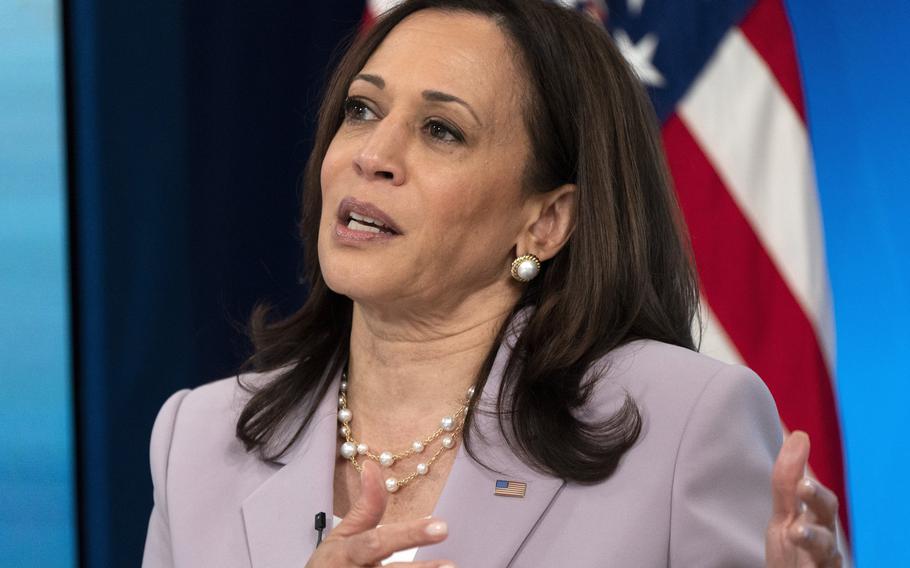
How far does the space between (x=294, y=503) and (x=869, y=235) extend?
1531mm

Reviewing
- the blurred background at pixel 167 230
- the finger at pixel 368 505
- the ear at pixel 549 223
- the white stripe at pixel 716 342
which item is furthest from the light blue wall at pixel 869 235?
the finger at pixel 368 505

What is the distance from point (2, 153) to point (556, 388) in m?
1.47

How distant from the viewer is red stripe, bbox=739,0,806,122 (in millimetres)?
2732

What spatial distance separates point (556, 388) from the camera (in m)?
1.86

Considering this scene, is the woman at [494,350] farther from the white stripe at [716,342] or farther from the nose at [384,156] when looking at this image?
the white stripe at [716,342]

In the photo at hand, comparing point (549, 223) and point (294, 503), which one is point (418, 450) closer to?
point (294, 503)

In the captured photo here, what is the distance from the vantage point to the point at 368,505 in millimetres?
1480

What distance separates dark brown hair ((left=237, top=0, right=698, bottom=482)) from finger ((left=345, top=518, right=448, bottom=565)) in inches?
16.0

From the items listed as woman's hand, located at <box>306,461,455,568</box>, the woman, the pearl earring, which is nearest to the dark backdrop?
the woman

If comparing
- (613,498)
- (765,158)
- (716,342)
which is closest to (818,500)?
(613,498)

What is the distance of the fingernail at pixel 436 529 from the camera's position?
138 centimetres

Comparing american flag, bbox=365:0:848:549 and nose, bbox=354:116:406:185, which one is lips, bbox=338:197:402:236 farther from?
american flag, bbox=365:0:848:549

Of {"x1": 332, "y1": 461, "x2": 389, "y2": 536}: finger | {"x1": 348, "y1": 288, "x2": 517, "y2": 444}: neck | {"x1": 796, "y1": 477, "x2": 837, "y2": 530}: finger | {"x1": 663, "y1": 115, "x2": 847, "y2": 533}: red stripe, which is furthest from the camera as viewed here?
{"x1": 663, "y1": 115, "x2": 847, "y2": 533}: red stripe

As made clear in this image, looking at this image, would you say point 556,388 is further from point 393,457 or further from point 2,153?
point 2,153
